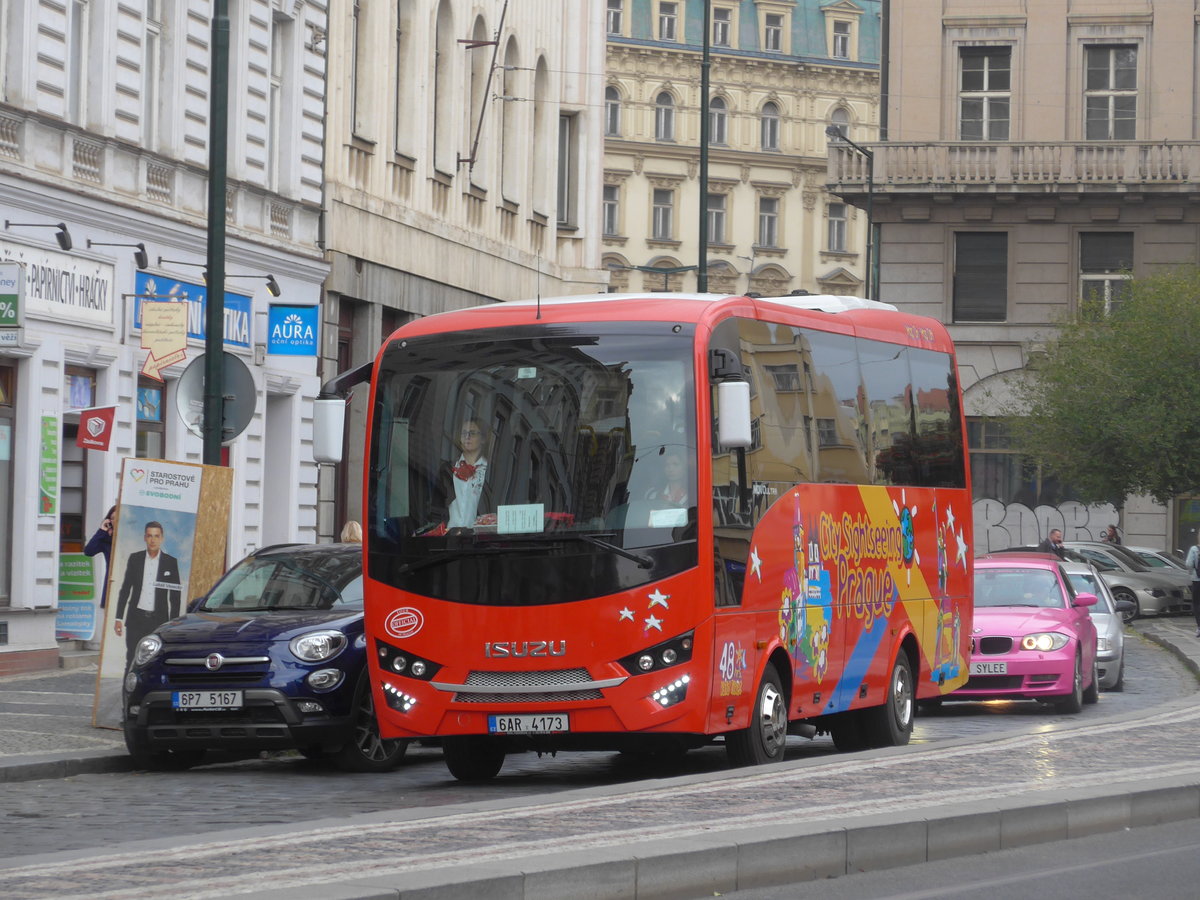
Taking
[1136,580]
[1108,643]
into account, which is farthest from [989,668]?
[1136,580]

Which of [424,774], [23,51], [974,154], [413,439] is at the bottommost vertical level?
[424,774]

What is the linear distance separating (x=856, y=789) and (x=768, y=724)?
7.57ft

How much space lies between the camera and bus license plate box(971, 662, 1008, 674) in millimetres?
22250

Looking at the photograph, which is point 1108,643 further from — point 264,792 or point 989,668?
point 264,792

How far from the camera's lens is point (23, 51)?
2378cm

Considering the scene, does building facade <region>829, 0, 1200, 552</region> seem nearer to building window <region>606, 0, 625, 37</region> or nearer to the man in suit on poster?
building window <region>606, 0, 625, 37</region>

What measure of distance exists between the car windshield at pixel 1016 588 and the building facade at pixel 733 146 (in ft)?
195

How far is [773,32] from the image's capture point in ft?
289

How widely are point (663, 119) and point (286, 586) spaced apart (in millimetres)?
70037

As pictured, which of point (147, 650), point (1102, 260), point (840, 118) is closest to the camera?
point (147, 650)

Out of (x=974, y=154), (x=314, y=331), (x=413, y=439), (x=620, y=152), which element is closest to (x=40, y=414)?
(x=314, y=331)

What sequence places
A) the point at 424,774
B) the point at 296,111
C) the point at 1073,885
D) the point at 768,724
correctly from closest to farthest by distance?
1. the point at 1073,885
2. the point at 768,724
3. the point at 424,774
4. the point at 296,111

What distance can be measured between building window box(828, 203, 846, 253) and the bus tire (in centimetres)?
6963

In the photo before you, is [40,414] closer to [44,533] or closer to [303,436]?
[44,533]
